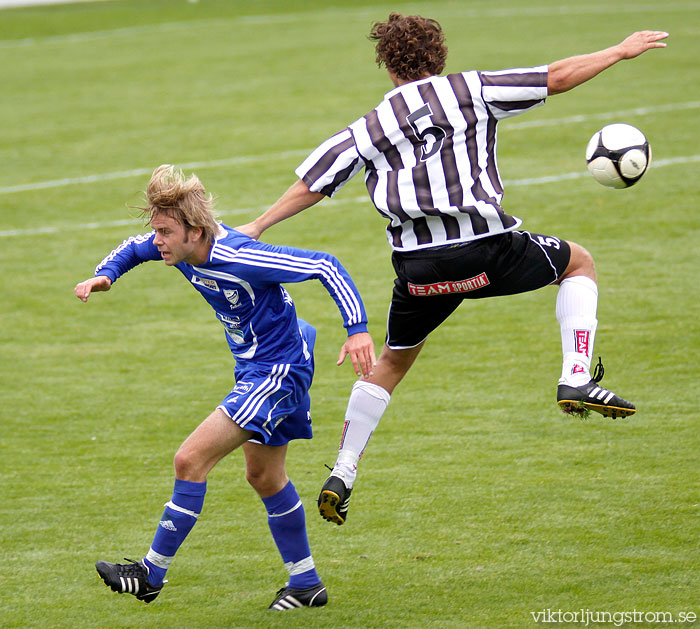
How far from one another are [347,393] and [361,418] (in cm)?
251

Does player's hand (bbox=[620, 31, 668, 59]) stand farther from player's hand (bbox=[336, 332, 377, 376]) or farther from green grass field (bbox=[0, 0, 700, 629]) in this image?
green grass field (bbox=[0, 0, 700, 629])

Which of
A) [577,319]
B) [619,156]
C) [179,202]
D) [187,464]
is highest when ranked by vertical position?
[179,202]

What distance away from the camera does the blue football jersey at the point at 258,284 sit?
15.6 ft

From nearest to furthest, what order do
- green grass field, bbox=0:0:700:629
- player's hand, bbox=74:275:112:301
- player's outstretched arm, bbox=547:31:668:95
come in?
player's hand, bbox=74:275:112:301 < player's outstretched arm, bbox=547:31:668:95 < green grass field, bbox=0:0:700:629

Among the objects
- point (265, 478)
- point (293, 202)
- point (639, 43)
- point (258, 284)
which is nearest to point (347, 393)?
point (265, 478)

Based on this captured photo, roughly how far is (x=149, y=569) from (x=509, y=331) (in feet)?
16.4

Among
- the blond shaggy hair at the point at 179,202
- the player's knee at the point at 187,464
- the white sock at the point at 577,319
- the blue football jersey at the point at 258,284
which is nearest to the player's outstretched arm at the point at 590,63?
the white sock at the point at 577,319

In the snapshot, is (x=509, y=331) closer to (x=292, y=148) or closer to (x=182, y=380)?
(x=182, y=380)

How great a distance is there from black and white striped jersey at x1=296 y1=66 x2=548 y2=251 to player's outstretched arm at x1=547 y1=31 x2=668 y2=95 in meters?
0.07

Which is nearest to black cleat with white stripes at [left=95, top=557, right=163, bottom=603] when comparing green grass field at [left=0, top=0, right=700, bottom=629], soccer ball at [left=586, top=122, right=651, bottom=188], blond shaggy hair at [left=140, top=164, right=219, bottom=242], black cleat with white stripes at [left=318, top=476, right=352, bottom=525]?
green grass field at [left=0, top=0, right=700, bottom=629]

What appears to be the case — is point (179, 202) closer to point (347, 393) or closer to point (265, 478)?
point (265, 478)

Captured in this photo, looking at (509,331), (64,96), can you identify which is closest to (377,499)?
(509,331)

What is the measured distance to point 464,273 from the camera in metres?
5.13

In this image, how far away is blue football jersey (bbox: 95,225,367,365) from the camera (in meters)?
4.76
